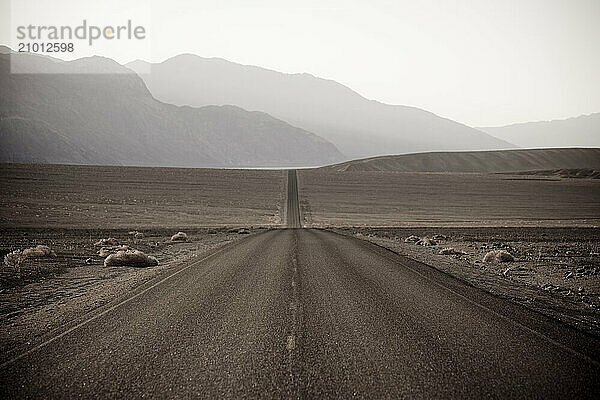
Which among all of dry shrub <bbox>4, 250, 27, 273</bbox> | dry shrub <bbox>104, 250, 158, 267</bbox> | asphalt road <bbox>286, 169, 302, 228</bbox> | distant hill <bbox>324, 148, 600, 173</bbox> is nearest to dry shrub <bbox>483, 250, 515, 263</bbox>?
dry shrub <bbox>104, 250, 158, 267</bbox>

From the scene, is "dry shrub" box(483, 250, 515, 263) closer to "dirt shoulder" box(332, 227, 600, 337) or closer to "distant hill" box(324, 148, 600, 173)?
"dirt shoulder" box(332, 227, 600, 337)

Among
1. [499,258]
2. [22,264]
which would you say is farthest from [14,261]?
[499,258]

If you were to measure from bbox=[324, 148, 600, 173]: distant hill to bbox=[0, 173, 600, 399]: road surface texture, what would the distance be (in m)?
146

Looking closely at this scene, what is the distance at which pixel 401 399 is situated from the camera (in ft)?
21.2

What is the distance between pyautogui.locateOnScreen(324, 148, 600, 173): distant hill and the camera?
166 m

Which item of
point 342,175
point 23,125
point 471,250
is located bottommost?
point 471,250

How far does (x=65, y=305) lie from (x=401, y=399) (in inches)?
354

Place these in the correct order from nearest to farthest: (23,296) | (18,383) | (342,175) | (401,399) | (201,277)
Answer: (401,399) → (18,383) → (23,296) → (201,277) → (342,175)

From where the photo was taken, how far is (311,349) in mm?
8453

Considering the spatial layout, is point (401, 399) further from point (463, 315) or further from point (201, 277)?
point (201, 277)

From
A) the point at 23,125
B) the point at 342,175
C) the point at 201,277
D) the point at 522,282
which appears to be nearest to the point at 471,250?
the point at 522,282

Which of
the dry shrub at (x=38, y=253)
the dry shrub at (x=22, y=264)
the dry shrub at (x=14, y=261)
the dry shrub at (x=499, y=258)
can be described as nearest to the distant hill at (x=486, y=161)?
the dry shrub at (x=499, y=258)

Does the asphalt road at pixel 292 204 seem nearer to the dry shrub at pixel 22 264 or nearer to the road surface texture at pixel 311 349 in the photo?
the dry shrub at pixel 22 264

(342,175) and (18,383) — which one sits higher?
(342,175)
